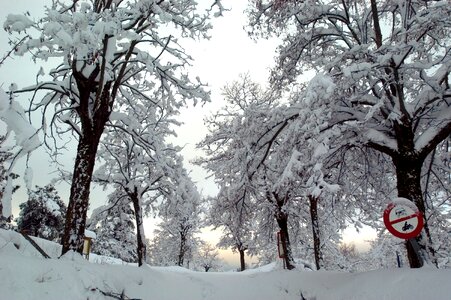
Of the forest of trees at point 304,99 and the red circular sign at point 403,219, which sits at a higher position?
the forest of trees at point 304,99

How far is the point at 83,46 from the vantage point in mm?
5684

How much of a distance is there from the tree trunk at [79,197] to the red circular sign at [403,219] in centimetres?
595

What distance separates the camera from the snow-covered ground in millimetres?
4605

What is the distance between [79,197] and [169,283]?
9.18 ft

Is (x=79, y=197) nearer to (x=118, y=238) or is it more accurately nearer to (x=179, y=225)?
(x=118, y=238)

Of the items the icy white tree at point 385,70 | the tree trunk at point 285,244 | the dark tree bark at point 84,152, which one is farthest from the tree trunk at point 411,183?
the tree trunk at point 285,244

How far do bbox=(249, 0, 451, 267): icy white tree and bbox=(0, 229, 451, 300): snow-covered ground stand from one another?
1.07 m

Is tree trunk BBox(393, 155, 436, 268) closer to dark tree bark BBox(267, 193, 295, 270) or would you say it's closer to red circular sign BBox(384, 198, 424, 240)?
red circular sign BBox(384, 198, 424, 240)

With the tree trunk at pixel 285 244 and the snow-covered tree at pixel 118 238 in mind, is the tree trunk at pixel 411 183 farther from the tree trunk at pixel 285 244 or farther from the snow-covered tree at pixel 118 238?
the snow-covered tree at pixel 118 238

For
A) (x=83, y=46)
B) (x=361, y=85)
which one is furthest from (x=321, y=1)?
(x=83, y=46)

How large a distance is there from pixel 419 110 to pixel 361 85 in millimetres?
1672

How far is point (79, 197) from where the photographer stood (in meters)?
7.47

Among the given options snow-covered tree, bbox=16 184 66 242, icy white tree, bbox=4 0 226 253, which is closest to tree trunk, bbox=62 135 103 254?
icy white tree, bbox=4 0 226 253

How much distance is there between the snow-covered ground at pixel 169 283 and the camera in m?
4.61
